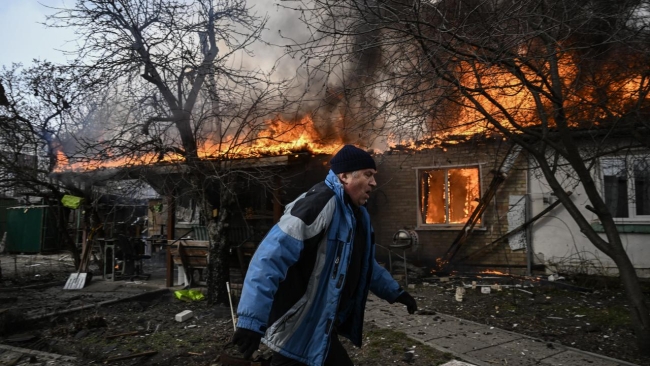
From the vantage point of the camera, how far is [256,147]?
930cm

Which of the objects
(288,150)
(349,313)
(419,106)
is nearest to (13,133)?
(288,150)

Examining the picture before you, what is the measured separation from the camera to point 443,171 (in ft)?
38.0

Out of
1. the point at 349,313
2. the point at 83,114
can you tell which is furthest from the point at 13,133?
the point at 349,313

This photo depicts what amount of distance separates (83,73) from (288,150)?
4.13 meters

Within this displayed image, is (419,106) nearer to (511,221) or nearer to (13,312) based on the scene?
(511,221)

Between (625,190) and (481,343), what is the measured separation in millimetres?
6182

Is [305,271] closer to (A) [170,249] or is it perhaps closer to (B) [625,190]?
(A) [170,249]

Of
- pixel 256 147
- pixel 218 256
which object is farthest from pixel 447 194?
pixel 218 256

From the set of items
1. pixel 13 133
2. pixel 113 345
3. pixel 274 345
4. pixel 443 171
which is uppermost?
pixel 13 133

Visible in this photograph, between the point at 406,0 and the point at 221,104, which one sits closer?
the point at 406,0

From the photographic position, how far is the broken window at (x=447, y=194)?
37.6ft

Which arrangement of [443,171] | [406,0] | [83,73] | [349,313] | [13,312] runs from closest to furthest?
1. [349,313]
2. [406,0]
3. [13,312]
4. [83,73]
5. [443,171]

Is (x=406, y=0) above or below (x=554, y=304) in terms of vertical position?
Result: above

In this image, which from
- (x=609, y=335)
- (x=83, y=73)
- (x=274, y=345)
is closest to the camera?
(x=274, y=345)
